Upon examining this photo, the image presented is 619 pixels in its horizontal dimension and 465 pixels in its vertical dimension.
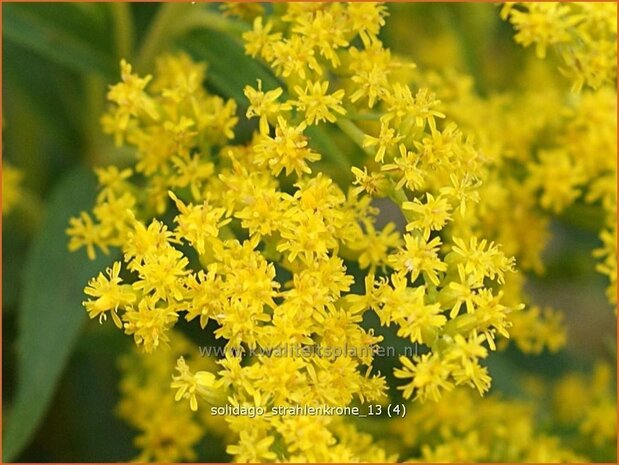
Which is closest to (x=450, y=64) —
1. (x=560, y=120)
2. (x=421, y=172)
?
(x=560, y=120)

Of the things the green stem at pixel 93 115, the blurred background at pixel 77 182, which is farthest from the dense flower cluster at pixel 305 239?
the green stem at pixel 93 115

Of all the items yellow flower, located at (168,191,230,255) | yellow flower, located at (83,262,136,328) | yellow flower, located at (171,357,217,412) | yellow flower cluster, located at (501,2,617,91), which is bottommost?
yellow flower, located at (171,357,217,412)

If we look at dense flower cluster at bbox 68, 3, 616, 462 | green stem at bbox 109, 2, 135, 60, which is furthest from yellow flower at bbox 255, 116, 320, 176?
green stem at bbox 109, 2, 135, 60

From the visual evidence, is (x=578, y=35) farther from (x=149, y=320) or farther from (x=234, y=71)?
(x=149, y=320)

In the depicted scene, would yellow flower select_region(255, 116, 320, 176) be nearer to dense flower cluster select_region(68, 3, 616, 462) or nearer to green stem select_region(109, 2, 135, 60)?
dense flower cluster select_region(68, 3, 616, 462)

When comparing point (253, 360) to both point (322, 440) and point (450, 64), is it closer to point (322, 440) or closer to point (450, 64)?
point (322, 440)

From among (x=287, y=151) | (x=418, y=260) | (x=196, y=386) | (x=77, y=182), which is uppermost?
(x=77, y=182)

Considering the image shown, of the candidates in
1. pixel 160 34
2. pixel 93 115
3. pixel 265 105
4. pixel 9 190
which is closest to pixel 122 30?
pixel 160 34
